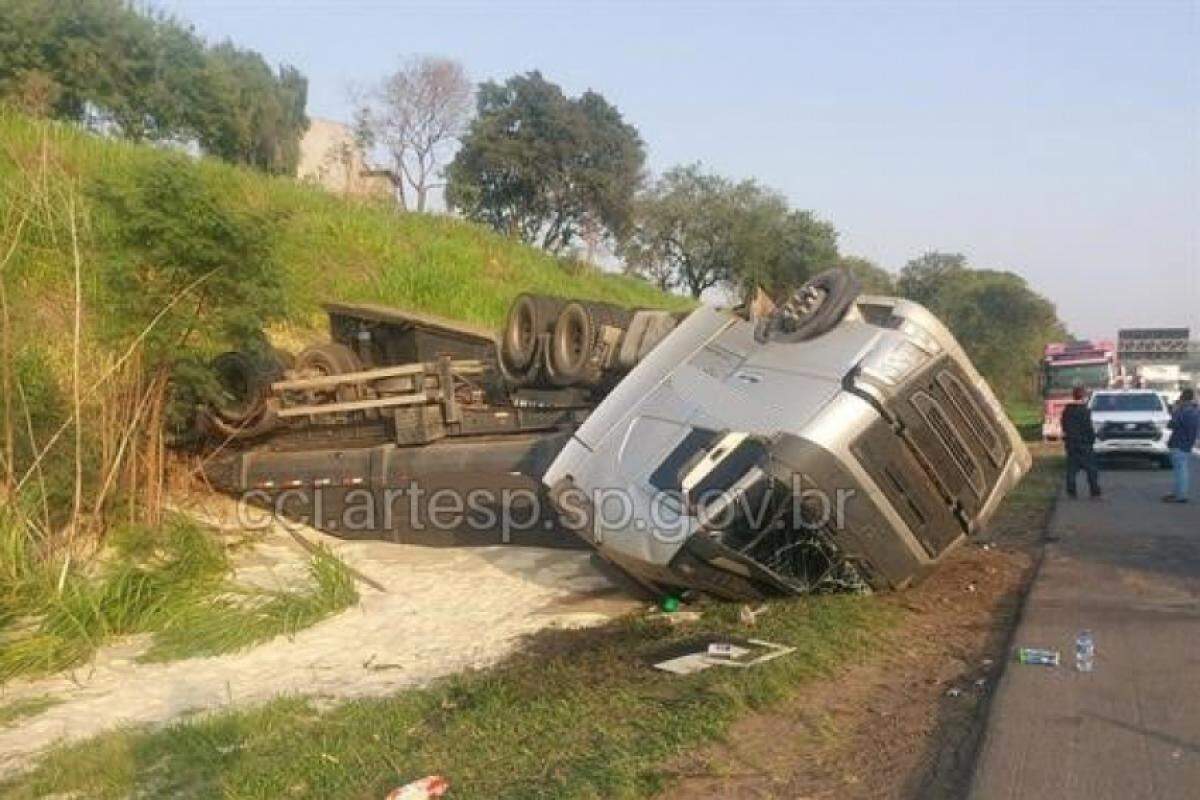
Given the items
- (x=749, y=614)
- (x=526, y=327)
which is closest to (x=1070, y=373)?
(x=526, y=327)

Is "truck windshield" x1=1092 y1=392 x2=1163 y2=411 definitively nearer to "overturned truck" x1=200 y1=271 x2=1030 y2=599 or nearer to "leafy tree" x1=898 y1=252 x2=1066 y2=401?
"overturned truck" x1=200 y1=271 x2=1030 y2=599

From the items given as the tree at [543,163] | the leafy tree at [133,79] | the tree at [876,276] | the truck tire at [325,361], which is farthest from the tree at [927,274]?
the truck tire at [325,361]

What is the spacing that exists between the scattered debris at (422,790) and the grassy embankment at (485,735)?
74mm

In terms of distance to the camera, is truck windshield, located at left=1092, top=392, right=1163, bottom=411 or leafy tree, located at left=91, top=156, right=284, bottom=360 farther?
truck windshield, located at left=1092, top=392, right=1163, bottom=411

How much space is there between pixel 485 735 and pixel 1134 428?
1825 cm

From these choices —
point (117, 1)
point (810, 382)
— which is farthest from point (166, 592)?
point (117, 1)

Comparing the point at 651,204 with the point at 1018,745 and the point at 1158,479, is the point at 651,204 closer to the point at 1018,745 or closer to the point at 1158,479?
the point at 1158,479

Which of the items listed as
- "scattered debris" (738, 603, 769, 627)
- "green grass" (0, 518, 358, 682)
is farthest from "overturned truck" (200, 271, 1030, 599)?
"green grass" (0, 518, 358, 682)

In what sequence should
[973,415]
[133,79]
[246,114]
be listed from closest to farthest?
1. [973,415]
2. [133,79]
3. [246,114]

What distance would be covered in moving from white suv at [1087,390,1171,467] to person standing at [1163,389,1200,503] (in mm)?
5862

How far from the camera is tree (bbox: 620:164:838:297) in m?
49.7

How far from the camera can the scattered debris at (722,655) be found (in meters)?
6.14

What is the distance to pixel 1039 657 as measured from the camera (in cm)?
603

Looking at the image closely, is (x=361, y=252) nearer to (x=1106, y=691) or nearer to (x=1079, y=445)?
(x=1079, y=445)
